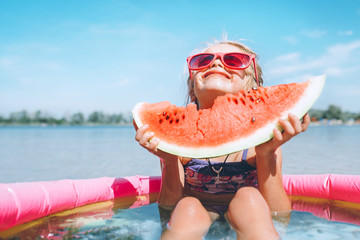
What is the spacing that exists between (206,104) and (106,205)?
157 cm

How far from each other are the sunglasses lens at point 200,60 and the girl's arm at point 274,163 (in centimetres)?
95

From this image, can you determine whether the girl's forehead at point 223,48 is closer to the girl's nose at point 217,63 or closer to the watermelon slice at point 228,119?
the girl's nose at point 217,63

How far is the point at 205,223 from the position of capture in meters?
2.07

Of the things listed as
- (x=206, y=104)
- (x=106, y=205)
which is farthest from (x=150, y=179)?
(x=206, y=104)

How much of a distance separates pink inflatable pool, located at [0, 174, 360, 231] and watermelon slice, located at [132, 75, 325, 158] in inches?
43.7

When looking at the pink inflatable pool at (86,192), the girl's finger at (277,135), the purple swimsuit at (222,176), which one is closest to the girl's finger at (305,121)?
the girl's finger at (277,135)

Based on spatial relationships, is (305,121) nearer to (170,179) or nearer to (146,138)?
(146,138)

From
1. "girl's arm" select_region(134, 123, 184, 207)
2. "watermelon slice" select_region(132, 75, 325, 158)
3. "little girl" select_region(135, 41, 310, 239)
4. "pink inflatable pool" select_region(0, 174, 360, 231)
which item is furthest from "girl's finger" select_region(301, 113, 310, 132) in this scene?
"pink inflatable pool" select_region(0, 174, 360, 231)

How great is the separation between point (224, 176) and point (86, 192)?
1.44 metres

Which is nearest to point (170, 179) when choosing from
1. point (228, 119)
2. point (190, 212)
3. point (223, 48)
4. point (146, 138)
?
point (190, 212)

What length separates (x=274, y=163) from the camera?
222cm

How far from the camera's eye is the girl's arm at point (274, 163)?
1.88 m

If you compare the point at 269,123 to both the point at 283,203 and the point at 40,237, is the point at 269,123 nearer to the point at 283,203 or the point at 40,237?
the point at 283,203

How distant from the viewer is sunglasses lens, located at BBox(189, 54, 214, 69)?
2.65 m
